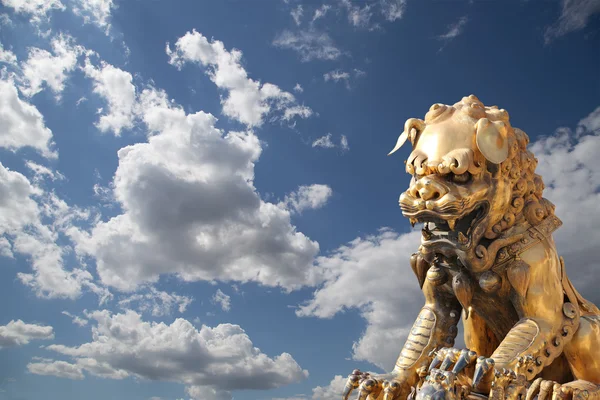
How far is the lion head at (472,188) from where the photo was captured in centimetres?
518

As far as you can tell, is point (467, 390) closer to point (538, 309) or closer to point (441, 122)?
point (538, 309)

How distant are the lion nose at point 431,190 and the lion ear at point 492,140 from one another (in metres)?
0.56

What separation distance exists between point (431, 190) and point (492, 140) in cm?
80

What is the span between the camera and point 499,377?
472cm

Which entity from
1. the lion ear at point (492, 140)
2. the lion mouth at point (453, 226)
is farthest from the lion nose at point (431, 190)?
the lion ear at point (492, 140)

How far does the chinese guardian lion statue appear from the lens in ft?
16.7

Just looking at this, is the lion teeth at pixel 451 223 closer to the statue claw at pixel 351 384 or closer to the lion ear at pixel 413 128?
the lion ear at pixel 413 128

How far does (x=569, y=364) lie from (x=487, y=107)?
8.89 ft

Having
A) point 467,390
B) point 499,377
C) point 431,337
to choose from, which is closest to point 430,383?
point 467,390

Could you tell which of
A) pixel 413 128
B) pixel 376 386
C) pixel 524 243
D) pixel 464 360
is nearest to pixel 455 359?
pixel 464 360

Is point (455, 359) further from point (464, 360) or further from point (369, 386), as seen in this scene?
point (369, 386)

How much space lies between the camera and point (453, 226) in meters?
5.22

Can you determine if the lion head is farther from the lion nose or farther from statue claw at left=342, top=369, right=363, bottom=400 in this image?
statue claw at left=342, top=369, right=363, bottom=400

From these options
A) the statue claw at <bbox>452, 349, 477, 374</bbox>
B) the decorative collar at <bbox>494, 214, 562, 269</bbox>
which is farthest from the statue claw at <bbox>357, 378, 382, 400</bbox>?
the decorative collar at <bbox>494, 214, 562, 269</bbox>
